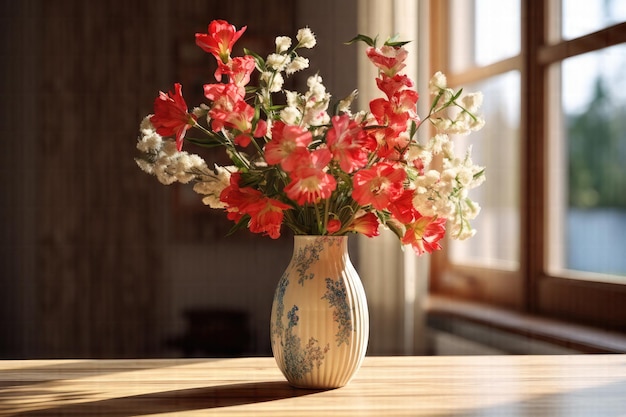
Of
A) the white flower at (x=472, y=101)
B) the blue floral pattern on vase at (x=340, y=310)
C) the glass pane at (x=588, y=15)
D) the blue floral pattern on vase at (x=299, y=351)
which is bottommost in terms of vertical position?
the blue floral pattern on vase at (x=299, y=351)

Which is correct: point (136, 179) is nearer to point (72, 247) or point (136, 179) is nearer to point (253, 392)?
point (72, 247)

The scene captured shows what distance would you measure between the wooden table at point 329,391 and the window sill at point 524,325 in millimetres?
601

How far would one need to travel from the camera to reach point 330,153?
1153mm

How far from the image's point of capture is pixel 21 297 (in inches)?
132

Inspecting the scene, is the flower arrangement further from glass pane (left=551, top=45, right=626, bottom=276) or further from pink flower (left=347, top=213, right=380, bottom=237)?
glass pane (left=551, top=45, right=626, bottom=276)

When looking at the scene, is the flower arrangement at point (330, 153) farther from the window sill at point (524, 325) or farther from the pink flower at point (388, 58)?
the window sill at point (524, 325)

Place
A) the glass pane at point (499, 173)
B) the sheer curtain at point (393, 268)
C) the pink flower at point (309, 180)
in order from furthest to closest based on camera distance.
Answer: the sheer curtain at point (393, 268) < the glass pane at point (499, 173) < the pink flower at point (309, 180)

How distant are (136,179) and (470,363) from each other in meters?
2.07

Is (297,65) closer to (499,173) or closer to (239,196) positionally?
(239,196)

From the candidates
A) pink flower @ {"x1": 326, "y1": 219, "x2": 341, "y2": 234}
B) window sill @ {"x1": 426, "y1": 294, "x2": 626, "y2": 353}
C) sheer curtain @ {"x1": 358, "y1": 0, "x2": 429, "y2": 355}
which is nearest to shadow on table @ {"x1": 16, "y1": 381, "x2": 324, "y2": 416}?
pink flower @ {"x1": 326, "y1": 219, "x2": 341, "y2": 234}

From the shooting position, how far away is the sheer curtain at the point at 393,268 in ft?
→ 9.87

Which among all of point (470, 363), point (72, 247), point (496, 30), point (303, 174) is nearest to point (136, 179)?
point (72, 247)

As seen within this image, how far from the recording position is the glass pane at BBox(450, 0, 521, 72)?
9.54 ft

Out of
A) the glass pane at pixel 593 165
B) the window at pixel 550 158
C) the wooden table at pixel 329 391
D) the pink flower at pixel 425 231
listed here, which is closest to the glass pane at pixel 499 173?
the window at pixel 550 158
